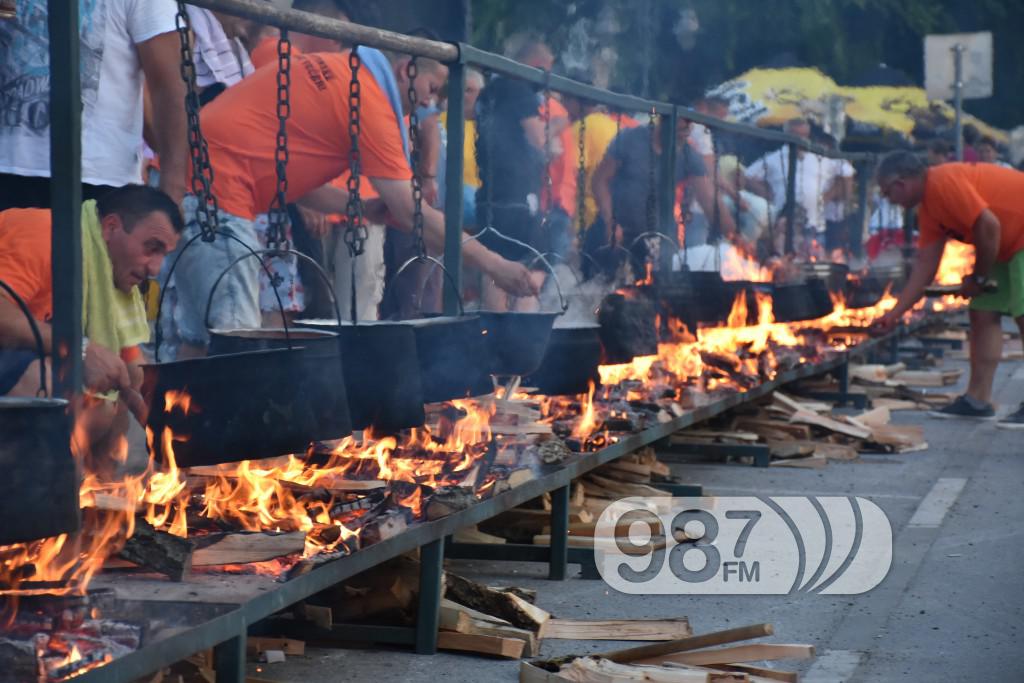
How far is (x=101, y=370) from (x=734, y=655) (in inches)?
81.7

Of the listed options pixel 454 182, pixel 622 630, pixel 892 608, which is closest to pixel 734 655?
pixel 622 630

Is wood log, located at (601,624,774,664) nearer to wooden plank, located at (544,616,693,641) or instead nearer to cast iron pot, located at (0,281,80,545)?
wooden plank, located at (544,616,693,641)

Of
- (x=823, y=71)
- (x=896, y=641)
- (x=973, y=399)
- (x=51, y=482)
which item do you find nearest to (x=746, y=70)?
(x=823, y=71)

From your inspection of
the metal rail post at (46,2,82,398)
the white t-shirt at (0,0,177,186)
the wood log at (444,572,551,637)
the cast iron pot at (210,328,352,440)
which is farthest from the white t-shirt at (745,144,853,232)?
the metal rail post at (46,2,82,398)

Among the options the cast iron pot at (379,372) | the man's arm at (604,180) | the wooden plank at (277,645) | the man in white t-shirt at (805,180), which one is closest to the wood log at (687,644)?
the wooden plank at (277,645)

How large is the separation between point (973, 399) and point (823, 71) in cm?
1172

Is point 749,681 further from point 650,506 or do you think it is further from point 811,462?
point 811,462

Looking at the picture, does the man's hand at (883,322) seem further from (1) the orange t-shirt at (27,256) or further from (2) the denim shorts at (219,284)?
(1) the orange t-shirt at (27,256)

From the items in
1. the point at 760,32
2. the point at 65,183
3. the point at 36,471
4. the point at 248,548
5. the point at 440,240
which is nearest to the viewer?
the point at 36,471

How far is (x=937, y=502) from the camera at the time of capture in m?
6.59

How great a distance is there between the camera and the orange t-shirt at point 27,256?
461cm

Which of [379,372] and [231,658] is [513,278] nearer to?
[379,372]

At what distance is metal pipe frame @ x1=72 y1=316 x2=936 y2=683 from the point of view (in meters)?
2.71

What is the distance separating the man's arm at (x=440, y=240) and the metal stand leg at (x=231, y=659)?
3.21 m
